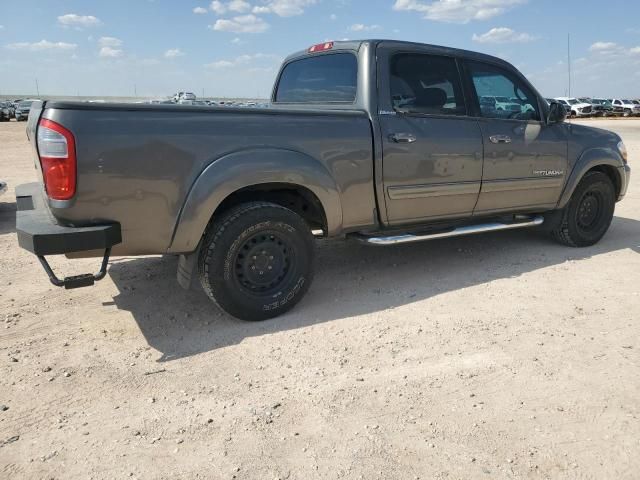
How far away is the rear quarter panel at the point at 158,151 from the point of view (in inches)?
118

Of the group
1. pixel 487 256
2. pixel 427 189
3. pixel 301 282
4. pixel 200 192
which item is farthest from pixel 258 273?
pixel 487 256

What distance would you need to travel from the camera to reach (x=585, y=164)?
212 inches

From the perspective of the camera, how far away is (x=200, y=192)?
10.9 feet

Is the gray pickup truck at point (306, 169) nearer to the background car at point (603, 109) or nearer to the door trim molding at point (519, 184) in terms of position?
the door trim molding at point (519, 184)

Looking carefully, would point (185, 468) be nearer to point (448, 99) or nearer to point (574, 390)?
point (574, 390)

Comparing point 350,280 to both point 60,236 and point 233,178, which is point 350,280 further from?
point 60,236

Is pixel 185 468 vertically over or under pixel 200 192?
under

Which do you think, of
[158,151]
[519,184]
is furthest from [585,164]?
[158,151]

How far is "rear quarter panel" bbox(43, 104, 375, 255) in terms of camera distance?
3.00 meters

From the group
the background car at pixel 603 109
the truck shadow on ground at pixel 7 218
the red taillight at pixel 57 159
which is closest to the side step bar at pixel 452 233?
the red taillight at pixel 57 159

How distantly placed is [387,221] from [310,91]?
4.89ft

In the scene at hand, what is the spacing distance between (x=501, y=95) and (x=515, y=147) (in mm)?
521

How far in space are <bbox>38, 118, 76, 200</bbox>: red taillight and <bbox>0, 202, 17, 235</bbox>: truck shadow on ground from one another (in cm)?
394

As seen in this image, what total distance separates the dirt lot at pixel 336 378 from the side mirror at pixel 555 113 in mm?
1436
